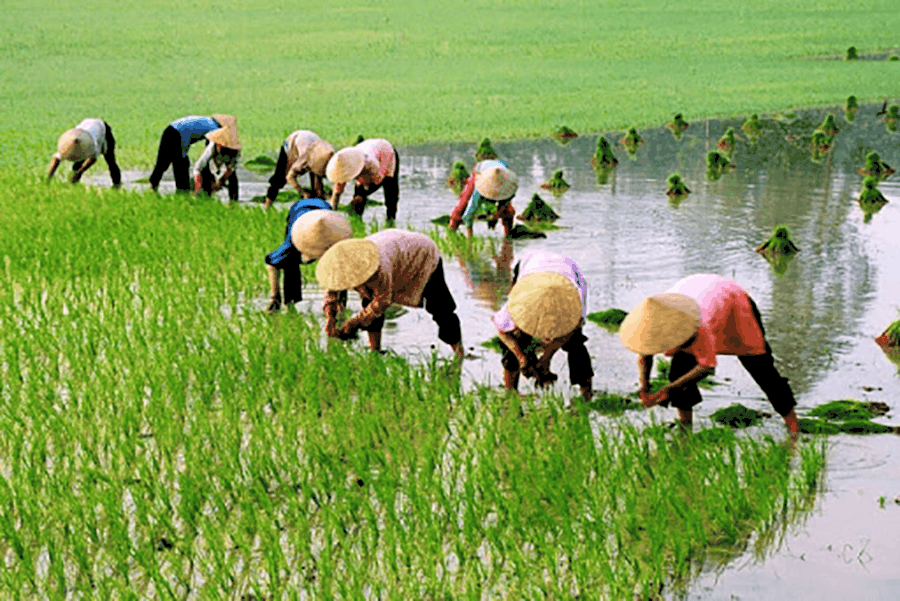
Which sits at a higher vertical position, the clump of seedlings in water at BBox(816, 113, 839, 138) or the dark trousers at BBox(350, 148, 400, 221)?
the clump of seedlings in water at BBox(816, 113, 839, 138)

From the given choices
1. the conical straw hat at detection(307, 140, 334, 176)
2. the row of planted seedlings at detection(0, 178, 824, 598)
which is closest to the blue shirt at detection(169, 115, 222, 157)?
the conical straw hat at detection(307, 140, 334, 176)

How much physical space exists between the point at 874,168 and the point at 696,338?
426 inches

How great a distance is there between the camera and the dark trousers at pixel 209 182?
12227 mm

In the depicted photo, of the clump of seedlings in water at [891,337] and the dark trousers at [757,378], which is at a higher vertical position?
the dark trousers at [757,378]

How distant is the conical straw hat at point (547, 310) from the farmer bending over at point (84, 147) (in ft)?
24.4

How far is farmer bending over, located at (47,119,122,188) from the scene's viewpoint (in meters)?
12.1

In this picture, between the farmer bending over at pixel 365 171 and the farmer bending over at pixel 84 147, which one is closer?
the farmer bending over at pixel 365 171

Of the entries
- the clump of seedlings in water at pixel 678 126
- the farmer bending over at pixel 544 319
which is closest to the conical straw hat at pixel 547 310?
the farmer bending over at pixel 544 319


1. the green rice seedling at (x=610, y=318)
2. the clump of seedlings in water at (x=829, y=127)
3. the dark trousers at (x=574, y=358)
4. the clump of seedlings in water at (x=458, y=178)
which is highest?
the clump of seedlings in water at (x=829, y=127)

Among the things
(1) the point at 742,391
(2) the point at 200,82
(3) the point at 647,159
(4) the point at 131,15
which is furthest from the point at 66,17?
(1) the point at 742,391

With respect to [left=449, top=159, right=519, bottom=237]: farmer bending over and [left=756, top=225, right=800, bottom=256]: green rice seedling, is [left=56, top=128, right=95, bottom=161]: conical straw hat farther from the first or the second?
[left=756, top=225, right=800, bottom=256]: green rice seedling

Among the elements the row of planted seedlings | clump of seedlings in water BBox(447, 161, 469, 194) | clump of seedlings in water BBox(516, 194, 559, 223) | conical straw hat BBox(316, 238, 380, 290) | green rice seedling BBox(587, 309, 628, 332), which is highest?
conical straw hat BBox(316, 238, 380, 290)

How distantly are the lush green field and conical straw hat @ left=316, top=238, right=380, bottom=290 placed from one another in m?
9.92

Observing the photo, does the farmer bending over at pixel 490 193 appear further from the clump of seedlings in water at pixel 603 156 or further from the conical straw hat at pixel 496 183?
the clump of seedlings in water at pixel 603 156
